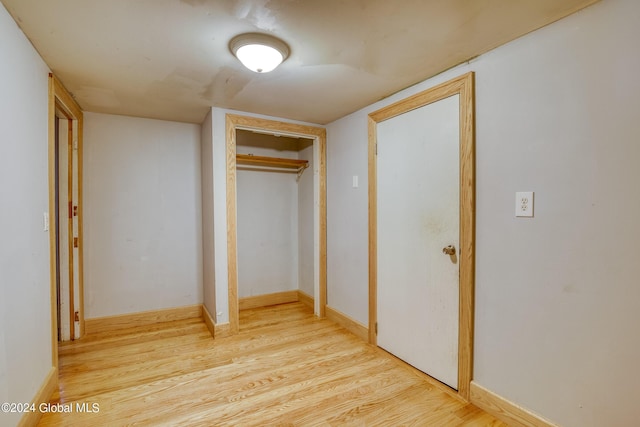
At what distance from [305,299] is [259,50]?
2.99 meters

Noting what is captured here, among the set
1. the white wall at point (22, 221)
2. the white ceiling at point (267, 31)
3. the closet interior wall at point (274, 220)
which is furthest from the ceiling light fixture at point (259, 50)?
the closet interior wall at point (274, 220)

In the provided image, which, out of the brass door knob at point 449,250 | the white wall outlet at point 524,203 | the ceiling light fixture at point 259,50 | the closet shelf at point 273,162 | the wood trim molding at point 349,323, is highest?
the ceiling light fixture at point 259,50

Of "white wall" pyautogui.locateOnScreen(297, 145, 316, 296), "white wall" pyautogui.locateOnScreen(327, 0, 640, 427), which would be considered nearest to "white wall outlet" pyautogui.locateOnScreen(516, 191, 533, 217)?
"white wall" pyautogui.locateOnScreen(327, 0, 640, 427)

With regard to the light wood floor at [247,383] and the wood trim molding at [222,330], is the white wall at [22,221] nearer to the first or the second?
the light wood floor at [247,383]

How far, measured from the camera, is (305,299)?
12.5 feet

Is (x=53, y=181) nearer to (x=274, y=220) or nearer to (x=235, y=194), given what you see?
(x=235, y=194)

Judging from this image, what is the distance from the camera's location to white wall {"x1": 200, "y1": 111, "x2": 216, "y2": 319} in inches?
112

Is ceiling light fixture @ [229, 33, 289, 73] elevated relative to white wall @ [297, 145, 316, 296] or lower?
elevated

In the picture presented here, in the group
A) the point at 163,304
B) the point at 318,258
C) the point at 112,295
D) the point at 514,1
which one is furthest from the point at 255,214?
the point at 514,1

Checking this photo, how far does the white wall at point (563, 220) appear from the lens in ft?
4.14

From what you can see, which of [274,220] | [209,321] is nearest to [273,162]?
[274,220]

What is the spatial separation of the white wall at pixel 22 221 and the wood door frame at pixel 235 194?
1.30 m

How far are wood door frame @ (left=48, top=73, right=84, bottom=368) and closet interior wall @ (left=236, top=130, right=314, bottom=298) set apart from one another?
60.6 inches

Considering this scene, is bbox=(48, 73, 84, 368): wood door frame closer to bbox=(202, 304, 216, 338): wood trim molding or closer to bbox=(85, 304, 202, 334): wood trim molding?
bbox=(85, 304, 202, 334): wood trim molding
